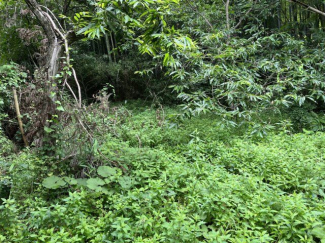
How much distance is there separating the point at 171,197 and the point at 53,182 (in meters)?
1.04

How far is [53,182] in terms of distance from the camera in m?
1.92

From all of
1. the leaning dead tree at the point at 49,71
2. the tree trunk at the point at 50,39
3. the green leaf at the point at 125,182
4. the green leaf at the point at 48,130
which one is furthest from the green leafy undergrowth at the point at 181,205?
the tree trunk at the point at 50,39

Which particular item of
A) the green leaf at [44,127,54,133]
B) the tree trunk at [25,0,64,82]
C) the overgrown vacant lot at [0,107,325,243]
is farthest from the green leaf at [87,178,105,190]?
the tree trunk at [25,0,64,82]

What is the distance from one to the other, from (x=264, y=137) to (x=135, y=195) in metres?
2.31

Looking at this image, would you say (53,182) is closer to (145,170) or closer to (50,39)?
(145,170)

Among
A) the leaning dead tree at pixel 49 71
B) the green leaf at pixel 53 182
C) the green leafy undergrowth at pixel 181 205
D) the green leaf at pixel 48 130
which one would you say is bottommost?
the green leafy undergrowth at pixel 181 205

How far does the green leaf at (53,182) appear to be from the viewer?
188 centimetres

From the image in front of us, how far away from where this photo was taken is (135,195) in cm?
178

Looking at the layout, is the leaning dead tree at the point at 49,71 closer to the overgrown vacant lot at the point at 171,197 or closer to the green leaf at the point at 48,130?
the green leaf at the point at 48,130

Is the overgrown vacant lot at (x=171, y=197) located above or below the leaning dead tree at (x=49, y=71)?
below

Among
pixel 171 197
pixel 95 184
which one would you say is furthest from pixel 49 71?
pixel 171 197

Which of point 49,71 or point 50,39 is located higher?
point 50,39

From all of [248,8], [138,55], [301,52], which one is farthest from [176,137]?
[138,55]

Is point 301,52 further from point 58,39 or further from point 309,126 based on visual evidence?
point 58,39
